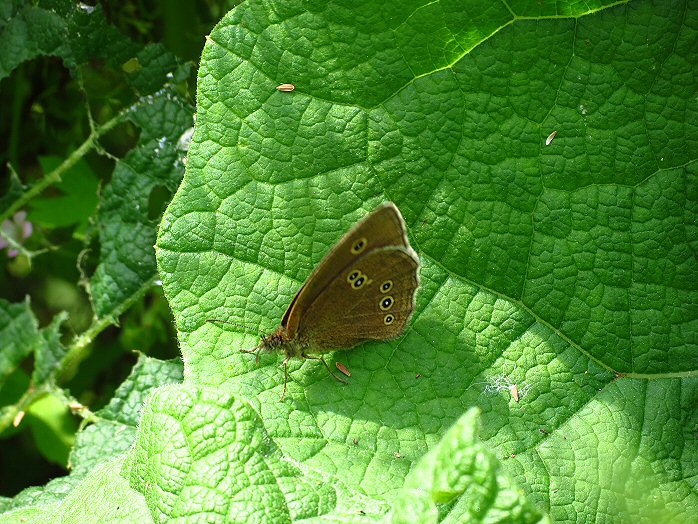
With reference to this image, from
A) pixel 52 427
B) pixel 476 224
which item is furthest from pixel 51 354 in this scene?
pixel 476 224

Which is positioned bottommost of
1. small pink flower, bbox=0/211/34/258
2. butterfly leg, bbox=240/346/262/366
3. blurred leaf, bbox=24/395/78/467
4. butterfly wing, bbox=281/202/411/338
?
blurred leaf, bbox=24/395/78/467

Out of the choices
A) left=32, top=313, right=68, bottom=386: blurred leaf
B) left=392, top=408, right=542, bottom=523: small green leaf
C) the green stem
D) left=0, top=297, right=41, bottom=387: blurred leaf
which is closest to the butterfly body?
left=392, top=408, right=542, bottom=523: small green leaf

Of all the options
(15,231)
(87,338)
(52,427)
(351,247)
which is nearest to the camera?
(351,247)

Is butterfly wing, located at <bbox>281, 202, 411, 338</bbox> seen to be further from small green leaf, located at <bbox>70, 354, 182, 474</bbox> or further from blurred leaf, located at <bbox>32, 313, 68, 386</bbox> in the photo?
blurred leaf, located at <bbox>32, 313, 68, 386</bbox>

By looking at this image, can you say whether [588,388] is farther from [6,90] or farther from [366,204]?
[6,90]

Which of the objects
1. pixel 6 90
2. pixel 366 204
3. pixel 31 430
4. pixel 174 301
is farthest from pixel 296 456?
pixel 6 90

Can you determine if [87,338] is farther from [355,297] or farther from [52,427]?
[355,297]

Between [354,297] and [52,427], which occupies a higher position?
[354,297]

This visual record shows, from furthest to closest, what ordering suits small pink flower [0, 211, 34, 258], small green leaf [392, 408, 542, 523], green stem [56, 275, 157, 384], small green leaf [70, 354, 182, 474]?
1. small pink flower [0, 211, 34, 258]
2. green stem [56, 275, 157, 384]
3. small green leaf [70, 354, 182, 474]
4. small green leaf [392, 408, 542, 523]
